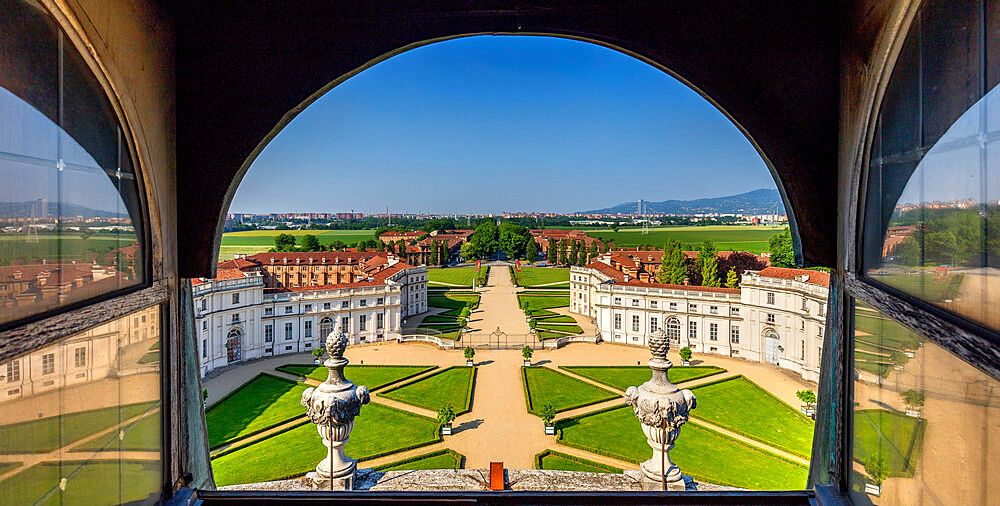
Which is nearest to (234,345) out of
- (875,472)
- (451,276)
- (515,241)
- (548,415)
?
(548,415)

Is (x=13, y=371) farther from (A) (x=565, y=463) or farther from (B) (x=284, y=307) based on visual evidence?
(B) (x=284, y=307)

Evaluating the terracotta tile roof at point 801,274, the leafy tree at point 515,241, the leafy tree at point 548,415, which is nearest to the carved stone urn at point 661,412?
the leafy tree at point 548,415

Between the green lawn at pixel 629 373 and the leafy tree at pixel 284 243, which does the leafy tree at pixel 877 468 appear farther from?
the leafy tree at pixel 284 243

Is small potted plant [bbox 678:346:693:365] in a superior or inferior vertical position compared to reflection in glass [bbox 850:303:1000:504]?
inferior

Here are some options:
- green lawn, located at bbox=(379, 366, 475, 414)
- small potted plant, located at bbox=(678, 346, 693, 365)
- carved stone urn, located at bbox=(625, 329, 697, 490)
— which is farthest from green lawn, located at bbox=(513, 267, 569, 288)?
carved stone urn, located at bbox=(625, 329, 697, 490)

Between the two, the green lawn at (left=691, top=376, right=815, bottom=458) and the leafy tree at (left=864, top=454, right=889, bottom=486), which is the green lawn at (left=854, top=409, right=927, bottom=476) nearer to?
the leafy tree at (left=864, top=454, right=889, bottom=486)

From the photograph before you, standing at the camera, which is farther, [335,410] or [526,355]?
[526,355]

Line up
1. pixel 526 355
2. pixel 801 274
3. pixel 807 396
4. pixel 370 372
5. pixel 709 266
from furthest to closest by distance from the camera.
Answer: pixel 709 266 → pixel 526 355 → pixel 801 274 → pixel 370 372 → pixel 807 396
